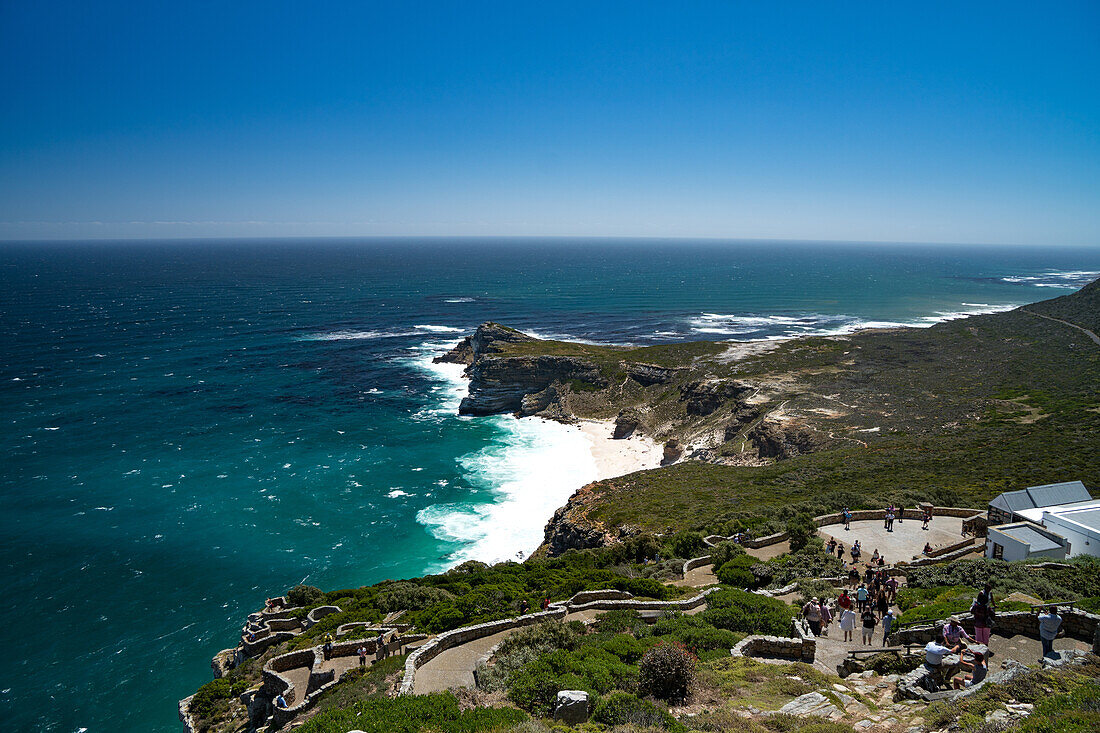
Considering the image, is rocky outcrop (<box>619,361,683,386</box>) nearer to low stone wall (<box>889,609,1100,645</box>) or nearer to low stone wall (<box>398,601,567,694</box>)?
low stone wall (<box>398,601,567,694</box>)

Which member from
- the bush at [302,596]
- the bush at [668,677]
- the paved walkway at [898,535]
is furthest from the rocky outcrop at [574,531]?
the bush at [668,677]

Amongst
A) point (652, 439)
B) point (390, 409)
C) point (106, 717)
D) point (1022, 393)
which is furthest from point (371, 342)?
point (1022, 393)

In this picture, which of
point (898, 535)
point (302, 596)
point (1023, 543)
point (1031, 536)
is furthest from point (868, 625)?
point (302, 596)

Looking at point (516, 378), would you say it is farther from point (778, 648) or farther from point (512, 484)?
point (778, 648)

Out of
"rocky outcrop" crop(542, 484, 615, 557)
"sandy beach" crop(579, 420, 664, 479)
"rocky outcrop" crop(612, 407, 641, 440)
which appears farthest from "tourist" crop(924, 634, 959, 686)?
"rocky outcrop" crop(612, 407, 641, 440)

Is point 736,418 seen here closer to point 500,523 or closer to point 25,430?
point 500,523

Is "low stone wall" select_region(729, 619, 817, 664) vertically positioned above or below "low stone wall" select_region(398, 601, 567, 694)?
above
